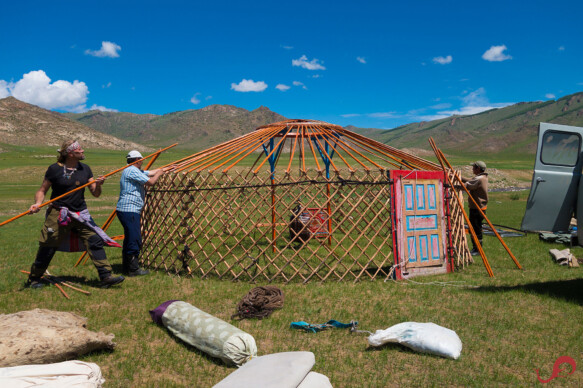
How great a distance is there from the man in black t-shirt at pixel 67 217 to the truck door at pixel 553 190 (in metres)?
3.94

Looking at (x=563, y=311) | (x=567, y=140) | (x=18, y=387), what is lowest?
(x=563, y=311)

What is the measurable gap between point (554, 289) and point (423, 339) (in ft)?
7.05

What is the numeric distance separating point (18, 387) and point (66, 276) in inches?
121

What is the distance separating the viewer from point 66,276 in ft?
15.6

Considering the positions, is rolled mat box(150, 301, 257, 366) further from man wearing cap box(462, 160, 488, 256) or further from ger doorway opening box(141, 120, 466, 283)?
man wearing cap box(462, 160, 488, 256)

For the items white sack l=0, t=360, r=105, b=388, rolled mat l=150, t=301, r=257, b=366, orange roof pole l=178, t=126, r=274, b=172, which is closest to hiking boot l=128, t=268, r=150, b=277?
orange roof pole l=178, t=126, r=274, b=172

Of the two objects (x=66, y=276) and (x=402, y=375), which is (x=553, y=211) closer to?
(x=402, y=375)

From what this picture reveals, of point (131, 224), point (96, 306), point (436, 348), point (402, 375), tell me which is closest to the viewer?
point (402, 375)

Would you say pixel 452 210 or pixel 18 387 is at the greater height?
pixel 452 210

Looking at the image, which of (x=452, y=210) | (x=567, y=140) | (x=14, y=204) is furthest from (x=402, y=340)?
(x=14, y=204)

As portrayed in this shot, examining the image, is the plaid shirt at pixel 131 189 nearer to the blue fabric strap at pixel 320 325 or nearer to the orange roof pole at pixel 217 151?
the orange roof pole at pixel 217 151

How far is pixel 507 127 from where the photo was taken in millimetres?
130500

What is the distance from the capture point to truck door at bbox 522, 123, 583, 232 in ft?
12.4

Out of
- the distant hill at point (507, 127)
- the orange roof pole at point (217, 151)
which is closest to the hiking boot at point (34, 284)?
the orange roof pole at point (217, 151)
